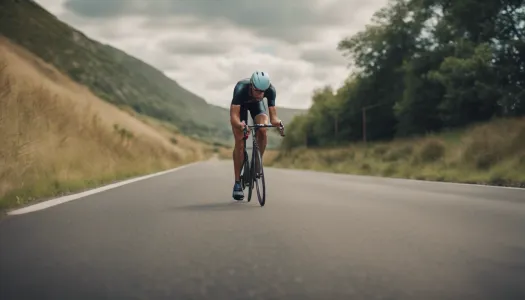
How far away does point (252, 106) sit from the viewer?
11.8m

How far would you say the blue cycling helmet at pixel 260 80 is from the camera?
10797 millimetres

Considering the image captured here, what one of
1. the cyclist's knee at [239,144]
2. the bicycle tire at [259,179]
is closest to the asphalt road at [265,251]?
the bicycle tire at [259,179]

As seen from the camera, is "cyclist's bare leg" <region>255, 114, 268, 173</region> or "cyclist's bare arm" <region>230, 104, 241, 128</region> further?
"cyclist's bare leg" <region>255, 114, 268, 173</region>

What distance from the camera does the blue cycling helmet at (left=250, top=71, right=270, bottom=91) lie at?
425 inches

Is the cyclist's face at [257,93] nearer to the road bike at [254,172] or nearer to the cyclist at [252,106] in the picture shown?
the cyclist at [252,106]

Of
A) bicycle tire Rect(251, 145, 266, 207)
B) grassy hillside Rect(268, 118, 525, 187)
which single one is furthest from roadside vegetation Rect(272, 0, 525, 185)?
bicycle tire Rect(251, 145, 266, 207)

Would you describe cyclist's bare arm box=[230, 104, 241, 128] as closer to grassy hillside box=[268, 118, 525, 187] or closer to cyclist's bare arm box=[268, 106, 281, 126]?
cyclist's bare arm box=[268, 106, 281, 126]

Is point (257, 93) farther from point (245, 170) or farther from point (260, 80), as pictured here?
point (245, 170)

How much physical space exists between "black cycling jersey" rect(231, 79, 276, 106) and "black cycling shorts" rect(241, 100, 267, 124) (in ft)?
0.99

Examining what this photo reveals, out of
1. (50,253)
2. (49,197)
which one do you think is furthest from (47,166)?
(50,253)

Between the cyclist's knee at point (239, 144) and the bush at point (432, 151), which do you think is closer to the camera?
the cyclist's knee at point (239, 144)

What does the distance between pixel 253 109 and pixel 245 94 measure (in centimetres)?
56

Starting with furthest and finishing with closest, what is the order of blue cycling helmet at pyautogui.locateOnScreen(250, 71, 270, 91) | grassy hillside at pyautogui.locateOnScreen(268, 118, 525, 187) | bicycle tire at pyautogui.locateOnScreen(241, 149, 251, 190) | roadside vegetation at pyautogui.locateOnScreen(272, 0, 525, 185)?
roadside vegetation at pyautogui.locateOnScreen(272, 0, 525, 185) → grassy hillside at pyautogui.locateOnScreen(268, 118, 525, 187) → bicycle tire at pyautogui.locateOnScreen(241, 149, 251, 190) → blue cycling helmet at pyautogui.locateOnScreen(250, 71, 270, 91)

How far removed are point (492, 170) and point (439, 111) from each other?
42.8 metres
